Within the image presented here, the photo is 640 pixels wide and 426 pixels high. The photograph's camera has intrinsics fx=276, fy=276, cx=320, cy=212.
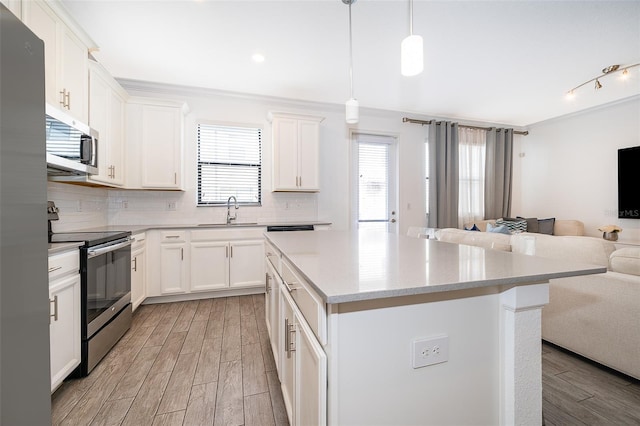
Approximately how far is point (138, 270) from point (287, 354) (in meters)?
2.34

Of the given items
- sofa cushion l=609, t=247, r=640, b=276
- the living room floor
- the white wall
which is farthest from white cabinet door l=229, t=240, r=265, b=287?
the white wall

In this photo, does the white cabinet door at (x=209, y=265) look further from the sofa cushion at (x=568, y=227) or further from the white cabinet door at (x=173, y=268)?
the sofa cushion at (x=568, y=227)

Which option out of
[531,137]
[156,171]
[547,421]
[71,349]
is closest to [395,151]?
[531,137]

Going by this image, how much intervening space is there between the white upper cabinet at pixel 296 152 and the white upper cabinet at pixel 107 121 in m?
1.75

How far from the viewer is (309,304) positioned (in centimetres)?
97

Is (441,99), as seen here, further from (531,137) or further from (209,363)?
(209,363)

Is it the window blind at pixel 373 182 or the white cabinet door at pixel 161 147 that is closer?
the white cabinet door at pixel 161 147

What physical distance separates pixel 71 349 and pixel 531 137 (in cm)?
725

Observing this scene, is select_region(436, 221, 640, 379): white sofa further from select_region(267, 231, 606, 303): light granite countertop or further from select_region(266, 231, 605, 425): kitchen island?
select_region(266, 231, 605, 425): kitchen island

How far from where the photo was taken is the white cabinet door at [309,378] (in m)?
0.83

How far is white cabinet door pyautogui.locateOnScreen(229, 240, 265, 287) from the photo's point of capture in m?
3.43

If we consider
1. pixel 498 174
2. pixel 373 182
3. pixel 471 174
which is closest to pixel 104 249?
pixel 373 182

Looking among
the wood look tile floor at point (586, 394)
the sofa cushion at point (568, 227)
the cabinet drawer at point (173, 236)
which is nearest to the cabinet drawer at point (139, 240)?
the cabinet drawer at point (173, 236)

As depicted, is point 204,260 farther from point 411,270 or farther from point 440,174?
point 440,174
